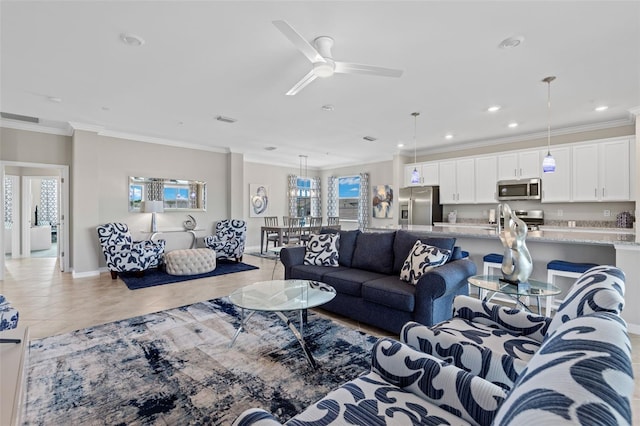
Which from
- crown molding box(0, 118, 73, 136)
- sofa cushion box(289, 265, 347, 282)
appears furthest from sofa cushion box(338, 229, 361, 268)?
crown molding box(0, 118, 73, 136)

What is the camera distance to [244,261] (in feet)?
22.9

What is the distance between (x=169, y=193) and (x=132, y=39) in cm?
462

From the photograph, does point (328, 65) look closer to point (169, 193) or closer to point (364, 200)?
point (169, 193)

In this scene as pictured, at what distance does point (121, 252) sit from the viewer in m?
5.18

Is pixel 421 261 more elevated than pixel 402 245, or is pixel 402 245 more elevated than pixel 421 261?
pixel 402 245

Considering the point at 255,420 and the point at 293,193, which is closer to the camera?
the point at 255,420

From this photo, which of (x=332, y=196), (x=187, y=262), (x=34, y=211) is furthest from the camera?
(x=332, y=196)

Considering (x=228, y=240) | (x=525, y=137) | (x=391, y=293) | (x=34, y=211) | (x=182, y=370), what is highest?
(x=525, y=137)

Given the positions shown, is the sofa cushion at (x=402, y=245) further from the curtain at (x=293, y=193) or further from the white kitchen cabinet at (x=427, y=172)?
the curtain at (x=293, y=193)

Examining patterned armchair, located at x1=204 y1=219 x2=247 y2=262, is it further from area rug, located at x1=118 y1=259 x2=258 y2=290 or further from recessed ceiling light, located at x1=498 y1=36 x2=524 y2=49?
recessed ceiling light, located at x1=498 y1=36 x2=524 y2=49

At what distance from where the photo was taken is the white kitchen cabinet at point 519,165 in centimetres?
566

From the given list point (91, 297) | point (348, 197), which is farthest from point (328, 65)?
point (348, 197)

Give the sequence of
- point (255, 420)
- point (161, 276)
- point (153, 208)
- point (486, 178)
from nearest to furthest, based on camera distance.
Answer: point (255, 420) < point (161, 276) < point (153, 208) < point (486, 178)

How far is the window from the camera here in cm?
952
